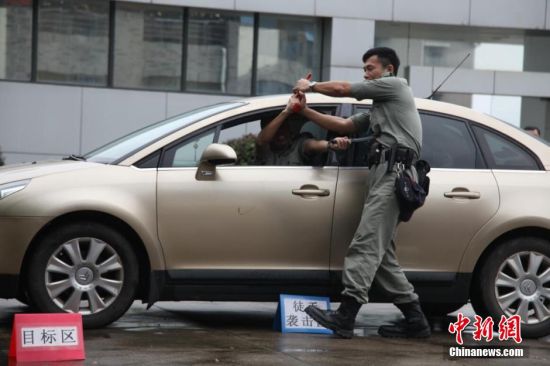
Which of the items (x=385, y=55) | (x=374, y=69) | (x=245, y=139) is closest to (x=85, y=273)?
(x=245, y=139)

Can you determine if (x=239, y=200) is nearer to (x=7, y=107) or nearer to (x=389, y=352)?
(x=389, y=352)

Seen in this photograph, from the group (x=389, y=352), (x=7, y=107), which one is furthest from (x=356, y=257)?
(x=7, y=107)

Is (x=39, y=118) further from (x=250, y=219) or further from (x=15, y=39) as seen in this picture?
(x=250, y=219)

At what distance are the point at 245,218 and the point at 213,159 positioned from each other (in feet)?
1.41

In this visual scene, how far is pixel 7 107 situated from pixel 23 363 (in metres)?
17.0

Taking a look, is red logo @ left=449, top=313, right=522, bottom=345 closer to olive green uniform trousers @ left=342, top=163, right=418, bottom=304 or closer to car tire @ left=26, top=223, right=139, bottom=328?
olive green uniform trousers @ left=342, top=163, right=418, bottom=304

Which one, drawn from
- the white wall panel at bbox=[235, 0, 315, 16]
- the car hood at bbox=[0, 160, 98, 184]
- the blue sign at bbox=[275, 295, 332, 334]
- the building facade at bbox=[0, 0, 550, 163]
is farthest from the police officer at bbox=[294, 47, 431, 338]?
the white wall panel at bbox=[235, 0, 315, 16]

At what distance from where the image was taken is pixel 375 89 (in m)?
7.43

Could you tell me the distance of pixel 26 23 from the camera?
73.8 ft

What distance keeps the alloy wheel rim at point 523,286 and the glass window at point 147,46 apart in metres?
15.9

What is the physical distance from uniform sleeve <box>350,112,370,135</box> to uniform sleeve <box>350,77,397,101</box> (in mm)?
298

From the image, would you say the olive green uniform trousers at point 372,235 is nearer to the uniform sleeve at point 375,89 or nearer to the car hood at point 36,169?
the uniform sleeve at point 375,89

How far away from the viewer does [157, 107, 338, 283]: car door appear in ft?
24.2

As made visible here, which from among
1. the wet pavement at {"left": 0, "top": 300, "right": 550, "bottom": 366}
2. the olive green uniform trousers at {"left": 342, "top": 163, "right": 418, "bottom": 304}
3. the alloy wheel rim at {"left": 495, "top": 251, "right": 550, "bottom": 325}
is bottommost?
the wet pavement at {"left": 0, "top": 300, "right": 550, "bottom": 366}
